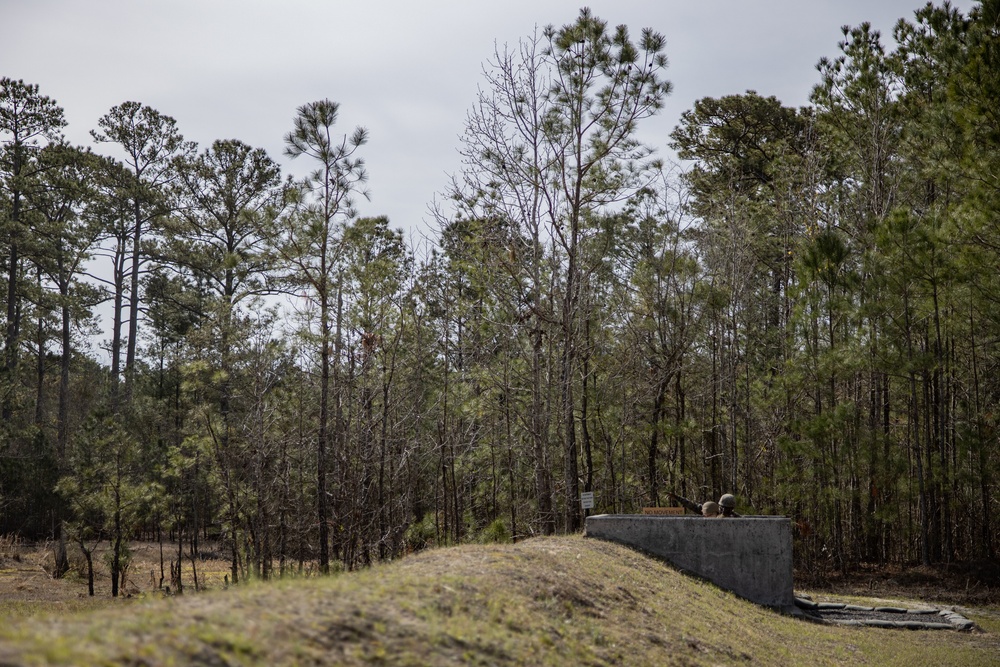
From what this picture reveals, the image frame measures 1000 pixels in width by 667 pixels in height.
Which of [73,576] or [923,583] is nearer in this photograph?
[923,583]

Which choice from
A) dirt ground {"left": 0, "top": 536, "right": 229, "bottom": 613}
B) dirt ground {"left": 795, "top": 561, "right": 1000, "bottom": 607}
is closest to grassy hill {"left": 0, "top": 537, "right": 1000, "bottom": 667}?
dirt ground {"left": 795, "top": 561, "right": 1000, "bottom": 607}

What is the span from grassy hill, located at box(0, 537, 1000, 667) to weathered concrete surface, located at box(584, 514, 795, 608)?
26.1 inches

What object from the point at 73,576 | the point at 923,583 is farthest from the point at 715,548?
the point at 73,576

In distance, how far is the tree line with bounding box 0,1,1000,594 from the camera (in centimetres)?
1557

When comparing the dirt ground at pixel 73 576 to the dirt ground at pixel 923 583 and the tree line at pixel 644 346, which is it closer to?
the tree line at pixel 644 346

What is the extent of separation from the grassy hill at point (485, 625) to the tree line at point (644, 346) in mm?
4601

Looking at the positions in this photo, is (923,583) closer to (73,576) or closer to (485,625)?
(485,625)

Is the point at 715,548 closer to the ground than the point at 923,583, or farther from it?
farther from it

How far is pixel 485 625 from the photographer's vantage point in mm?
5805

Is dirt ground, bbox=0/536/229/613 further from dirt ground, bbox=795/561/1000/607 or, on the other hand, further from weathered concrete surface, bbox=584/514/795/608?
dirt ground, bbox=795/561/1000/607

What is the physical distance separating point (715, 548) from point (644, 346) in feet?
26.8

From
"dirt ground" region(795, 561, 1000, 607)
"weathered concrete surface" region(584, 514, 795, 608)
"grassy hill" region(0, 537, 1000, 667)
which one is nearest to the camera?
"grassy hill" region(0, 537, 1000, 667)

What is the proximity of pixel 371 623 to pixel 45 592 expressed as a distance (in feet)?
59.3

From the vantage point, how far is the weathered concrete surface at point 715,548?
40.0 feet
